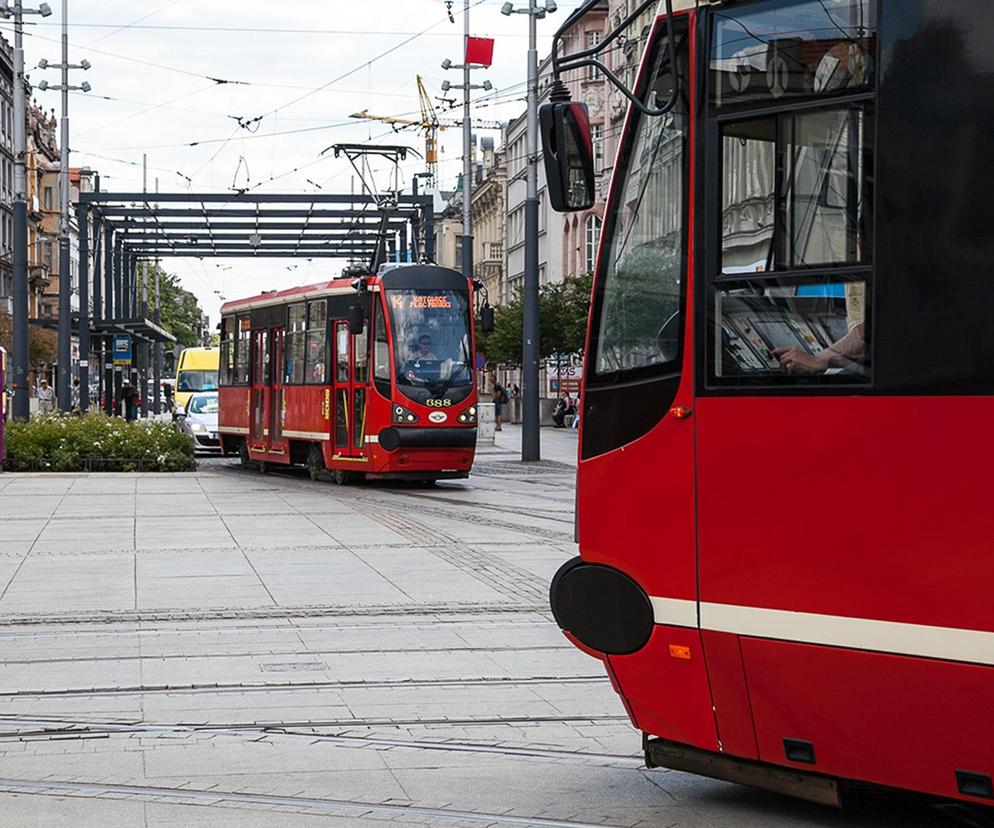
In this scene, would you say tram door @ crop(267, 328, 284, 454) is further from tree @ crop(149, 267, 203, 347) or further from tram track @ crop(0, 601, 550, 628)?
tree @ crop(149, 267, 203, 347)

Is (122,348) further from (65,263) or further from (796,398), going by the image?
(796,398)

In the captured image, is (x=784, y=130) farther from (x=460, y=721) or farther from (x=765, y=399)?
(x=460, y=721)

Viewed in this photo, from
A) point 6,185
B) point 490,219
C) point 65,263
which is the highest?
point 6,185

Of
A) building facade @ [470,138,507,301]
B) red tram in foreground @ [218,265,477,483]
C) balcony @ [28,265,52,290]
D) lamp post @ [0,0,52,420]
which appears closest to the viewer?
red tram in foreground @ [218,265,477,483]

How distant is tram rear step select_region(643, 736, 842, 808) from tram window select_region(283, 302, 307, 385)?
76.7 feet

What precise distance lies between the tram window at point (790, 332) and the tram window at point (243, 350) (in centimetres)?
2778

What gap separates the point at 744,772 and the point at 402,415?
803 inches

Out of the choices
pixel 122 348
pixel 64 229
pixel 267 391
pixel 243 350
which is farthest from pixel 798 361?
pixel 122 348

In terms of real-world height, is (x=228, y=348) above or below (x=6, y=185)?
below

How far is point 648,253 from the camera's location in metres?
6.37

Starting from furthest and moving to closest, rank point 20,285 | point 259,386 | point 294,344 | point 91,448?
point 20,285
point 259,386
point 91,448
point 294,344

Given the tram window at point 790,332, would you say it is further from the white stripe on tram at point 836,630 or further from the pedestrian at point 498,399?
the pedestrian at point 498,399

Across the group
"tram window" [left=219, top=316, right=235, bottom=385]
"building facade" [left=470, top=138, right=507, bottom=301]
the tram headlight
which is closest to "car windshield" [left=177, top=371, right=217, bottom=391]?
"tram window" [left=219, top=316, right=235, bottom=385]

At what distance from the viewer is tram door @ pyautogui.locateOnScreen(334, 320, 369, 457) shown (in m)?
27.0
